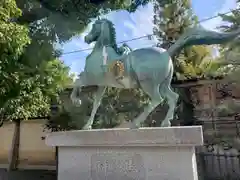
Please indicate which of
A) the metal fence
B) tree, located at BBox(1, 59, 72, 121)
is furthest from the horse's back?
the metal fence

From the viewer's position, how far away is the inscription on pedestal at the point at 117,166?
3344 mm

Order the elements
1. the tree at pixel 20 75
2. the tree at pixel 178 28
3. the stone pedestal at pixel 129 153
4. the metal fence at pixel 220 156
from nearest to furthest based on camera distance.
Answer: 1. the stone pedestal at pixel 129 153
2. the tree at pixel 20 75
3. the metal fence at pixel 220 156
4. the tree at pixel 178 28

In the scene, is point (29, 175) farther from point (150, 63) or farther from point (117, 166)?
point (150, 63)

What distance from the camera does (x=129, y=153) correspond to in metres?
3.41

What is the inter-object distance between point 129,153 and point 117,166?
25 centimetres

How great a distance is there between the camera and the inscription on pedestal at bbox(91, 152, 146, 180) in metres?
3.34

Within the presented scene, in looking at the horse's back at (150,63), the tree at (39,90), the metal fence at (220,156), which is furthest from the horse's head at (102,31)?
the metal fence at (220,156)

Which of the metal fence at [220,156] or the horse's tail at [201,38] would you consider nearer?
the horse's tail at [201,38]

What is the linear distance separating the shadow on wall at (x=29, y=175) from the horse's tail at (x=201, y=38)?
5940 mm

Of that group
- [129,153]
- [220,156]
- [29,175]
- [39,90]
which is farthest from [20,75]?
[220,156]

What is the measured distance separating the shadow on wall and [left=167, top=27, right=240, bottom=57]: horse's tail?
5.94 metres

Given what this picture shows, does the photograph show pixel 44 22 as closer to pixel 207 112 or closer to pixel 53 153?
pixel 53 153

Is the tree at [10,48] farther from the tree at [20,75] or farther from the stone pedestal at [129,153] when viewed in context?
the stone pedestal at [129,153]

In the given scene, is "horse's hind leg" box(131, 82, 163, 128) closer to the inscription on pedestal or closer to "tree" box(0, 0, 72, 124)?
the inscription on pedestal
